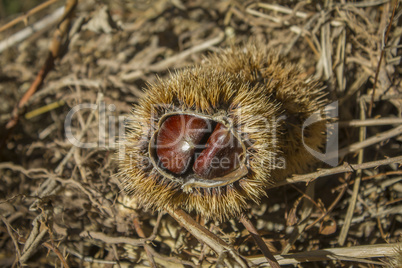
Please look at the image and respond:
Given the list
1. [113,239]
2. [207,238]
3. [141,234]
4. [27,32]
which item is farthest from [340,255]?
[27,32]

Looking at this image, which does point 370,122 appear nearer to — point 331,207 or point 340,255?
point 331,207

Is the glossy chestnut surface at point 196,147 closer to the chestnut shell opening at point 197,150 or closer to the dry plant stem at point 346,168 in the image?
the chestnut shell opening at point 197,150

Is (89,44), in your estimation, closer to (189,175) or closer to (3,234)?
(3,234)

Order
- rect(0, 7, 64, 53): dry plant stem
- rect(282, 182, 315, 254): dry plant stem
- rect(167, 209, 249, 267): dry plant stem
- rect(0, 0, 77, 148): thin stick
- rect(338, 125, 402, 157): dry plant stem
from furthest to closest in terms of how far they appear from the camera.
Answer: rect(0, 7, 64, 53): dry plant stem, rect(0, 0, 77, 148): thin stick, rect(338, 125, 402, 157): dry plant stem, rect(282, 182, 315, 254): dry plant stem, rect(167, 209, 249, 267): dry plant stem

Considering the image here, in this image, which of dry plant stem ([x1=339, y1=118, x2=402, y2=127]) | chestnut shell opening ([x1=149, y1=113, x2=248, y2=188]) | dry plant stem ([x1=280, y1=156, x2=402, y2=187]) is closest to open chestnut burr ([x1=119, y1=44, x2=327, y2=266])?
chestnut shell opening ([x1=149, y1=113, x2=248, y2=188])

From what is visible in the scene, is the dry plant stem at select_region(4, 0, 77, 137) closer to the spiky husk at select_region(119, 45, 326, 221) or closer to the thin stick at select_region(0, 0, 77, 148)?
the thin stick at select_region(0, 0, 77, 148)

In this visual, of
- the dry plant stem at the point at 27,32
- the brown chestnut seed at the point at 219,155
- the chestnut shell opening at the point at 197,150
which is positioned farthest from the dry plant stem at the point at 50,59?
the brown chestnut seed at the point at 219,155
